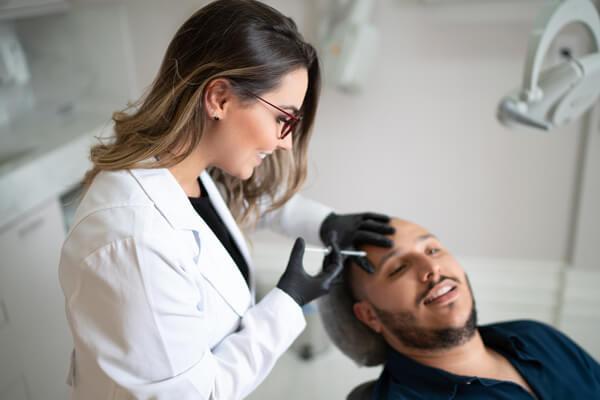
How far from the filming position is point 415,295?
3.95 ft

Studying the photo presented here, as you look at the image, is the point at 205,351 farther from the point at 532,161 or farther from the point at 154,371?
the point at 532,161

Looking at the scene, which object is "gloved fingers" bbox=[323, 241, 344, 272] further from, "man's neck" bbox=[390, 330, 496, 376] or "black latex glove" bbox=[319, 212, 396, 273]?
"man's neck" bbox=[390, 330, 496, 376]

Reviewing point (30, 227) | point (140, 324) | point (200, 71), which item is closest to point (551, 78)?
point (200, 71)

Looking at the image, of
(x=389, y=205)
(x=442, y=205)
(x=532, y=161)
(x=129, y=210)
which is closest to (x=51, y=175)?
(x=129, y=210)

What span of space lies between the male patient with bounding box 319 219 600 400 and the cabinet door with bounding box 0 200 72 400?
1158 millimetres

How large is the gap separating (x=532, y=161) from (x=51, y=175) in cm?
201

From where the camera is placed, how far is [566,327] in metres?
2.08

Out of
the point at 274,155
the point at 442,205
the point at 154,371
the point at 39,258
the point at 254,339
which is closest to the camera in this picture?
the point at 154,371

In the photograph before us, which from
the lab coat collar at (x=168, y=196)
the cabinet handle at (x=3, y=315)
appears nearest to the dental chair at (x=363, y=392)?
the lab coat collar at (x=168, y=196)

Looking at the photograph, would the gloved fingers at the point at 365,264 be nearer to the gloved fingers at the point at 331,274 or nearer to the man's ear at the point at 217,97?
the gloved fingers at the point at 331,274

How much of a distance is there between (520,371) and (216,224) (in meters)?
0.85

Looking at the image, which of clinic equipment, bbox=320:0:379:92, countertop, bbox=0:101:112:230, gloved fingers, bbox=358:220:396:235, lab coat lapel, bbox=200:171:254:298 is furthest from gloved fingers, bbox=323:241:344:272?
clinic equipment, bbox=320:0:379:92

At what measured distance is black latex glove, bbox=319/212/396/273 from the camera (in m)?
1.25

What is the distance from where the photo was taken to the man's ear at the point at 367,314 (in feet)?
4.17
